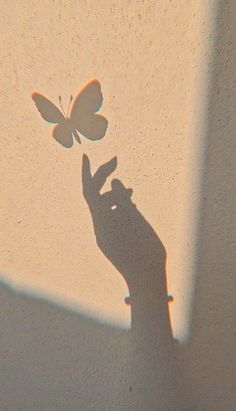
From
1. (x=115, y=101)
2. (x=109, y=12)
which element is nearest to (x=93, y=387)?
(x=115, y=101)

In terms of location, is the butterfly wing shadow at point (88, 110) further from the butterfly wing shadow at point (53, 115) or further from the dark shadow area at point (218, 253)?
the dark shadow area at point (218, 253)

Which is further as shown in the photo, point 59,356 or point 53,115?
point 59,356

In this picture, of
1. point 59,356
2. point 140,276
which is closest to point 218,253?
point 140,276

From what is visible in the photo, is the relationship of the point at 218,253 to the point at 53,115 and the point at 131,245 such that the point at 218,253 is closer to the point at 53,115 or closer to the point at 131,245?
the point at 131,245

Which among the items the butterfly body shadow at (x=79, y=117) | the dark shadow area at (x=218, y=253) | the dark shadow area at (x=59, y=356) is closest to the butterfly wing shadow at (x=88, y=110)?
the butterfly body shadow at (x=79, y=117)

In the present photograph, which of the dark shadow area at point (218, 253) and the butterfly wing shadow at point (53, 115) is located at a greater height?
the butterfly wing shadow at point (53, 115)

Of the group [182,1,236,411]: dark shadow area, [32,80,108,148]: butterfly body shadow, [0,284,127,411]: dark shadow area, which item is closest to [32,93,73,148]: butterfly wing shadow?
[32,80,108,148]: butterfly body shadow

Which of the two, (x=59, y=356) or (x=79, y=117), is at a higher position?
(x=79, y=117)
